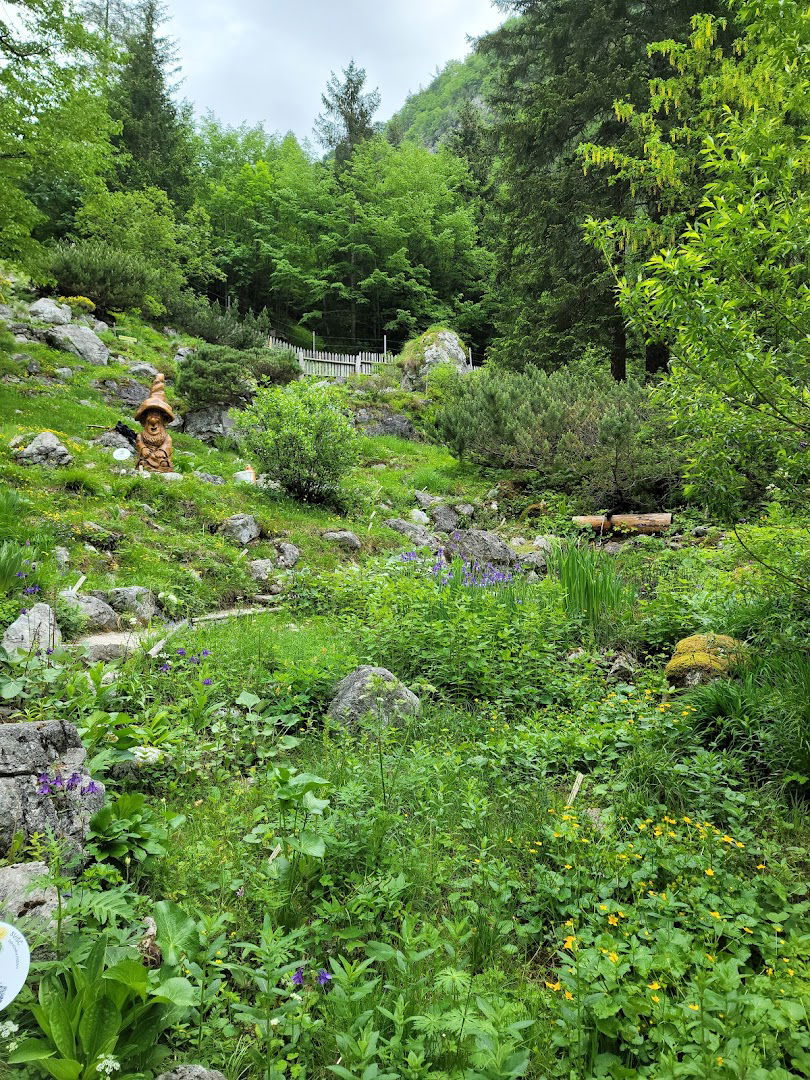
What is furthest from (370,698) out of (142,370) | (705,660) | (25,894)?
(142,370)

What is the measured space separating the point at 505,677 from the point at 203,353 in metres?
10.7

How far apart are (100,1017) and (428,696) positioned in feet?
9.06

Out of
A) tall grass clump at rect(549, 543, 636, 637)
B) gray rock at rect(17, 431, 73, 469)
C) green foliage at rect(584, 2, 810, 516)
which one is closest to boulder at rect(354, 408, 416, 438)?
gray rock at rect(17, 431, 73, 469)

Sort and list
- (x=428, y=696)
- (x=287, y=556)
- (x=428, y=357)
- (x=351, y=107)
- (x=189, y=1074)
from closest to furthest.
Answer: (x=189, y=1074), (x=428, y=696), (x=287, y=556), (x=428, y=357), (x=351, y=107)

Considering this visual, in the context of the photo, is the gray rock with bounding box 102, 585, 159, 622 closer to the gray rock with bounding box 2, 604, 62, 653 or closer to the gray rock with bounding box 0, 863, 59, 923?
the gray rock with bounding box 2, 604, 62, 653

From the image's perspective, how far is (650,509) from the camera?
9328 mm

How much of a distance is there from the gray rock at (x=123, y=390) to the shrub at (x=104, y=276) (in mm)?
5130

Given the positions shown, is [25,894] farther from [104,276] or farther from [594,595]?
[104,276]

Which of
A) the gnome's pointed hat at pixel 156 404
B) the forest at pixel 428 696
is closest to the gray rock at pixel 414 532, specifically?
the forest at pixel 428 696

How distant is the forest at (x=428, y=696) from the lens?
163cm

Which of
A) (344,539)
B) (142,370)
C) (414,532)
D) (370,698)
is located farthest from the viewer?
(142,370)

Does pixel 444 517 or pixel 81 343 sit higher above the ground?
pixel 81 343

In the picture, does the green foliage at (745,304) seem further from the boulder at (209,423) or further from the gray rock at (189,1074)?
the boulder at (209,423)

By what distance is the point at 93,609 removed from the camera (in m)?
4.69
